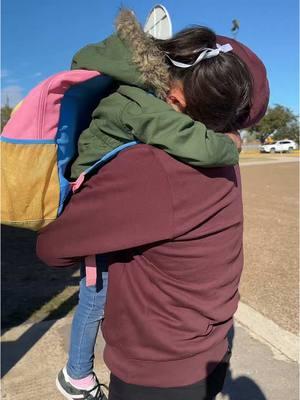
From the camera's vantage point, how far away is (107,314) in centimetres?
156

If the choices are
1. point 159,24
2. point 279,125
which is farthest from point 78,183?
point 279,125

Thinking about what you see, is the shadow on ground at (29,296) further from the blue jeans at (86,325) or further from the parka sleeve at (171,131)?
the parka sleeve at (171,131)

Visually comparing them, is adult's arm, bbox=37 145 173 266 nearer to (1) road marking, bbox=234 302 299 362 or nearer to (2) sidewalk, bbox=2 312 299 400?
(2) sidewalk, bbox=2 312 299 400

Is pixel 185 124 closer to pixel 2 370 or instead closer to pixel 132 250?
pixel 132 250

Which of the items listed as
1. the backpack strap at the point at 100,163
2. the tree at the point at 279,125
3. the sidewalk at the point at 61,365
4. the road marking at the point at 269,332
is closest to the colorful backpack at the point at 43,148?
the backpack strap at the point at 100,163

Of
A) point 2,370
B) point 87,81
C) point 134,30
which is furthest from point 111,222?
point 2,370

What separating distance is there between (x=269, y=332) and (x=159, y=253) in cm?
280

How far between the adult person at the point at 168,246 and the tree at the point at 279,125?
2610 inches

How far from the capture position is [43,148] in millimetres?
1400

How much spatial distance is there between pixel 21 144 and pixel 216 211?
59cm

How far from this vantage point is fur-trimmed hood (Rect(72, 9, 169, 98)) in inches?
53.2

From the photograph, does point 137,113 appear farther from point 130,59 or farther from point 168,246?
point 168,246

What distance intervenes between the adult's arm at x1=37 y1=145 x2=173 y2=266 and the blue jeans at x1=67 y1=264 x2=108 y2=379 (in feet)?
0.89

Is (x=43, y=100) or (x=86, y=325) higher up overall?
(x=43, y=100)
